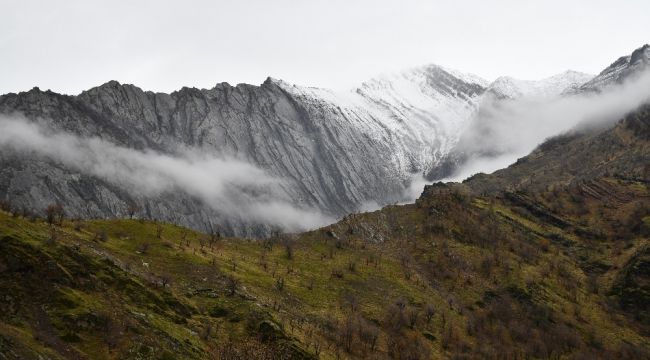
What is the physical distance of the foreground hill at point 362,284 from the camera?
33219 mm

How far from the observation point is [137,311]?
36.9 m

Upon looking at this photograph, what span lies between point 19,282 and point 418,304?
176ft

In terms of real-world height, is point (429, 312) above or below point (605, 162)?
below

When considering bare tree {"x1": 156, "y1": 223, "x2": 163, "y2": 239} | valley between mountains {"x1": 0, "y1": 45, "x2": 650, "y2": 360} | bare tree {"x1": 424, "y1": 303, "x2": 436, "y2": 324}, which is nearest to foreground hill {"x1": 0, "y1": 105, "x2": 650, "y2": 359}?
valley between mountains {"x1": 0, "y1": 45, "x2": 650, "y2": 360}

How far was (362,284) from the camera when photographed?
7631 centimetres

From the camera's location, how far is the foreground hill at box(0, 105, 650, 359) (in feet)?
109

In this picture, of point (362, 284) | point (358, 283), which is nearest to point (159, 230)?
point (358, 283)

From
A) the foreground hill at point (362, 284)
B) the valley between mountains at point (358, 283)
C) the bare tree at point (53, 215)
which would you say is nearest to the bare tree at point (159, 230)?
the valley between mountains at point (358, 283)

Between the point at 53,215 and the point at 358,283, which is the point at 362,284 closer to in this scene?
the point at 358,283

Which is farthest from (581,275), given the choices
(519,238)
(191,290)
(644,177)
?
(191,290)

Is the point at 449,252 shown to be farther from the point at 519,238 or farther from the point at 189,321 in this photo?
the point at 189,321

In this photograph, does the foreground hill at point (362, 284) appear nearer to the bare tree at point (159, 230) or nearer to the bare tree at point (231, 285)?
the bare tree at point (231, 285)

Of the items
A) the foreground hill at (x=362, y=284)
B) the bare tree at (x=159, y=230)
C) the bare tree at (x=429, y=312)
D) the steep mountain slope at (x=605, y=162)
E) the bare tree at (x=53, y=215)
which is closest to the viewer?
the foreground hill at (x=362, y=284)

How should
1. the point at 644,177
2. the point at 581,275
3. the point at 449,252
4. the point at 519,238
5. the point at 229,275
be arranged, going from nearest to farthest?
the point at 229,275 < the point at 449,252 < the point at 581,275 < the point at 519,238 < the point at 644,177
